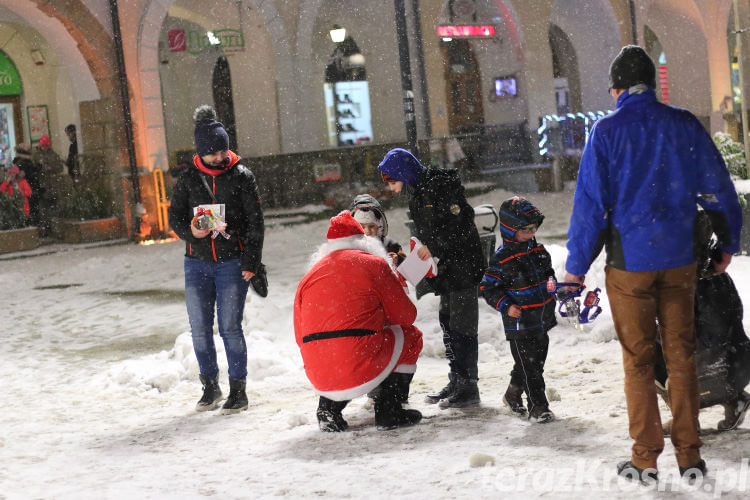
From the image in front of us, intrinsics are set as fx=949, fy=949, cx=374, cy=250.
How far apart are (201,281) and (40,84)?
19794 mm

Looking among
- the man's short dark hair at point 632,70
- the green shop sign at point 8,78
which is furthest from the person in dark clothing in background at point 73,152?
the man's short dark hair at point 632,70

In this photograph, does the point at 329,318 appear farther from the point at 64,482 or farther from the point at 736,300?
the point at 736,300

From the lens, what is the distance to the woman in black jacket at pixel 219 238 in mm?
5926

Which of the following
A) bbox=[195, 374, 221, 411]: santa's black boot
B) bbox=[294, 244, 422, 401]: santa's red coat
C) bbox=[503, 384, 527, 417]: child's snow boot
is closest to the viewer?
bbox=[294, 244, 422, 401]: santa's red coat

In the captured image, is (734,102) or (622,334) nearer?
(622,334)

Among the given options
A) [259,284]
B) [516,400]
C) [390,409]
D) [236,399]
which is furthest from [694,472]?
[236,399]

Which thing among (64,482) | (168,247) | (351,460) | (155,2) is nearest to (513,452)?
(351,460)

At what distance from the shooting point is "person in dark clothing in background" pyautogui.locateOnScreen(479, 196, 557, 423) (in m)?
4.96

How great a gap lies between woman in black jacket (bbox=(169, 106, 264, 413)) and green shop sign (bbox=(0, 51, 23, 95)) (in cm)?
1919

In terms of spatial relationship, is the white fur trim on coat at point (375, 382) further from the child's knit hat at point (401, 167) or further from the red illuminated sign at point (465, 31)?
the red illuminated sign at point (465, 31)

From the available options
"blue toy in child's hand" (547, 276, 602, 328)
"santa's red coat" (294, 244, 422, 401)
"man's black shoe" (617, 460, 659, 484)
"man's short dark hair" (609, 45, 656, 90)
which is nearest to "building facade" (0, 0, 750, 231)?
"santa's red coat" (294, 244, 422, 401)

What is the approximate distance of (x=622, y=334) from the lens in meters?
3.82

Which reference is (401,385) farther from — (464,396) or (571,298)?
(571,298)

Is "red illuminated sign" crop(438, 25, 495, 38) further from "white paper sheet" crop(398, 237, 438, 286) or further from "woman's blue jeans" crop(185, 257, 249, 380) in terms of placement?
"white paper sheet" crop(398, 237, 438, 286)
